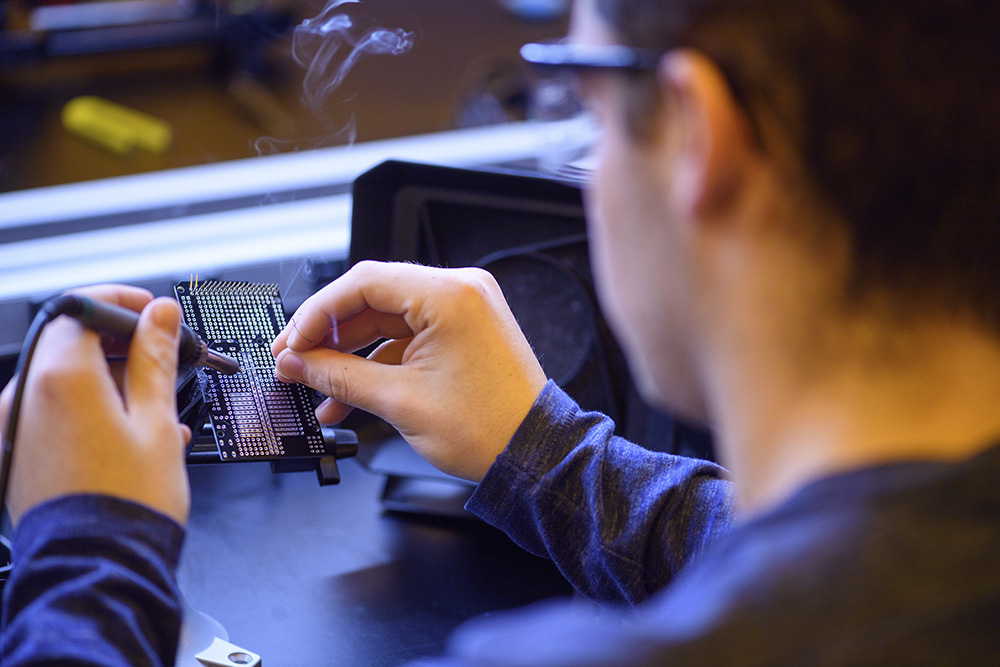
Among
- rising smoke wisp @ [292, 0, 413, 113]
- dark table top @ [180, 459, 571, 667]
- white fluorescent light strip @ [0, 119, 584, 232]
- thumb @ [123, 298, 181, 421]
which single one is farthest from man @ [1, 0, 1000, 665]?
white fluorescent light strip @ [0, 119, 584, 232]

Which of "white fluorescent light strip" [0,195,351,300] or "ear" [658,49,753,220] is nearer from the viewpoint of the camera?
"ear" [658,49,753,220]

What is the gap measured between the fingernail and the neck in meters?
0.41

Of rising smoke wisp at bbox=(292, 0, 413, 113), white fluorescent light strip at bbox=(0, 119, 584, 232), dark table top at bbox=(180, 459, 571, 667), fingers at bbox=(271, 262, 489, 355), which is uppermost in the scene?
rising smoke wisp at bbox=(292, 0, 413, 113)

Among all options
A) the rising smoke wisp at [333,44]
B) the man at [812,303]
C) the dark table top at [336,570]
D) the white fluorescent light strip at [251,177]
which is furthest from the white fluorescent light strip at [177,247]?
the man at [812,303]

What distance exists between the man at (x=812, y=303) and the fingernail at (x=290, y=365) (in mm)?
320

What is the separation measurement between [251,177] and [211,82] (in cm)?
98

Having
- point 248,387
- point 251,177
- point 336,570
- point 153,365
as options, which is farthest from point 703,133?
point 251,177

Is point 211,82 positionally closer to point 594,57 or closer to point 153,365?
point 153,365

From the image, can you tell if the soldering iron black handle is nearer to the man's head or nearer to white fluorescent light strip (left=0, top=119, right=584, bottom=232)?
the man's head

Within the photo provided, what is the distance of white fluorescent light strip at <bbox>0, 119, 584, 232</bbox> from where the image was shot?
5.60 ft

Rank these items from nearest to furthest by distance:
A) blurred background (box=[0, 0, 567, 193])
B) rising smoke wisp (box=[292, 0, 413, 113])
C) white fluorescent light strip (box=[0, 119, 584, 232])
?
1. rising smoke wisp (box=[292, 0, 413, 113])
2. white fluorescent light strip (box=[0, 119, 584, 232])
3. blurred background (box=[0, 0, 567, 193])

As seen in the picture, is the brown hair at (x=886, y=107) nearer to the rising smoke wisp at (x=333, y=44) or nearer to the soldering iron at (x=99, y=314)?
the soldering iron at (x=99, y=314)

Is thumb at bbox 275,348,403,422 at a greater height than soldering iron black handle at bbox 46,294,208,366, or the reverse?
soldering iron black handle at bbox 46,294,208,366

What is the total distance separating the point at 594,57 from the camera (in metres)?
0.47
